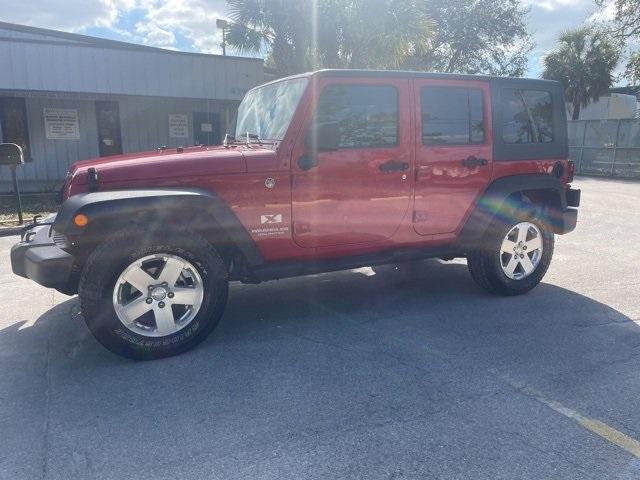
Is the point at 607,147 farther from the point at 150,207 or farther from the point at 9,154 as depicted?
the point at 150,207

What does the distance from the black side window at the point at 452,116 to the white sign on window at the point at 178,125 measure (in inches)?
508

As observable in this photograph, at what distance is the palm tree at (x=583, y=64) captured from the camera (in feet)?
88.8

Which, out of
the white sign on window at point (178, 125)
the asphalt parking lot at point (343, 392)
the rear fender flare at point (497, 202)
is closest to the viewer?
the asphalt parking lot at point (343, 392)

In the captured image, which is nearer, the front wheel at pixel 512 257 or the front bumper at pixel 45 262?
the front bumper at pixel 45 262

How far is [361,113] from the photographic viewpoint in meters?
4.03

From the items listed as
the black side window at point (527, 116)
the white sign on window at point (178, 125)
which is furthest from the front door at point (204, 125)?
the black side window at point (527, 116)

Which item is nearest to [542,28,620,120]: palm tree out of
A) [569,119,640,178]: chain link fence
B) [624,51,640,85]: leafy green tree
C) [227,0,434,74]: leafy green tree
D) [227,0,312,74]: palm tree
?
[624,51,640,85]: leafy green tree

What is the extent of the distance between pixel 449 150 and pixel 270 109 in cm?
154

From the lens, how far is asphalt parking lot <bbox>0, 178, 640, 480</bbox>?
2.42 meters

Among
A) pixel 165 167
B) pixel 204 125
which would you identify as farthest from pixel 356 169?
pixel 204 125

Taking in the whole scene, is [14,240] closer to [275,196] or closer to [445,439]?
[275,196]

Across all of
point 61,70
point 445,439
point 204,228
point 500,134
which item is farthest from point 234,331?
point 61,70

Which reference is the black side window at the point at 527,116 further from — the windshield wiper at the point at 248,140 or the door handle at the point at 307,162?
the windshield wiper at the point at 248,140

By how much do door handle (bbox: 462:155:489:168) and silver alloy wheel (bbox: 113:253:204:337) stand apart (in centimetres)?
245
